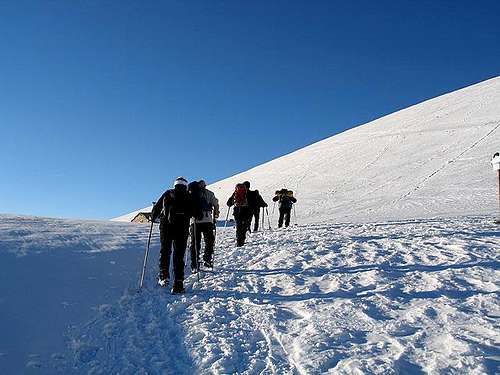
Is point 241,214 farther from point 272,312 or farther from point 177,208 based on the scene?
point 272,312

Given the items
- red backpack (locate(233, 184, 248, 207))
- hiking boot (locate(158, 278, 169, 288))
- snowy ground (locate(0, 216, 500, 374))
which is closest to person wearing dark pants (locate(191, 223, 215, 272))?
snowy ground (locate(0, 216, 500, 374))

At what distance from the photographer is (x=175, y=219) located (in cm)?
836

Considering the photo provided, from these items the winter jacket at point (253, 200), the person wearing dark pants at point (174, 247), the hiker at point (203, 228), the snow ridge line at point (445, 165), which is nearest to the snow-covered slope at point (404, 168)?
the snow ridge line at point (445, 165)

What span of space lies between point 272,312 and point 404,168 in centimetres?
3206

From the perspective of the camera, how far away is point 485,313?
18.0 feet

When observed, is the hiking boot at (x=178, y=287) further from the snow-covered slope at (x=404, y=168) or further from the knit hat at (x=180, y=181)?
the snow-covered slope at (x=404, y=168)

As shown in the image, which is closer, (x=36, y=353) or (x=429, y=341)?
(x=429, y=341)

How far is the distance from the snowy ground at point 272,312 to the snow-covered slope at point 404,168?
10.8m

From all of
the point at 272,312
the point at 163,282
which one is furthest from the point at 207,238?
the point at 272,312

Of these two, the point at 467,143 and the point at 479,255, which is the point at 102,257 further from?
the point at 467,143

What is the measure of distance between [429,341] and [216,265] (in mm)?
6312

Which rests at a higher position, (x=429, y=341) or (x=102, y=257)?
(x=102, y=257)

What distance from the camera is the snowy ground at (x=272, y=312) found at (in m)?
4.77

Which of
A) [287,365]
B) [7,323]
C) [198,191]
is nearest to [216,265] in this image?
[198,191]
